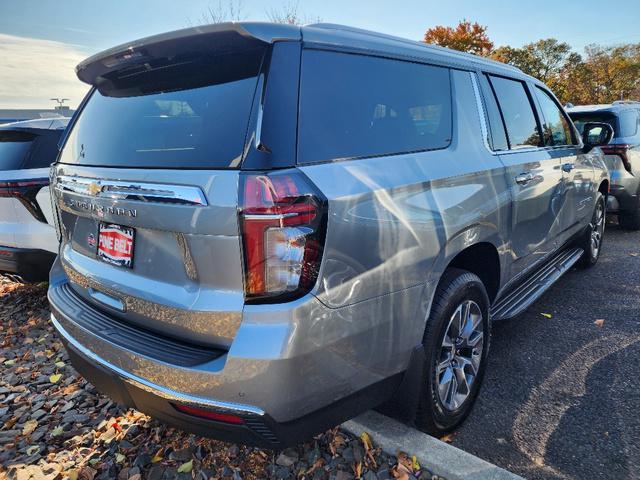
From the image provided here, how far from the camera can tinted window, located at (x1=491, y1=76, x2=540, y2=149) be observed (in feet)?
10.2

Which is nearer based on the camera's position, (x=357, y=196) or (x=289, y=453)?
(x=357, y=196)

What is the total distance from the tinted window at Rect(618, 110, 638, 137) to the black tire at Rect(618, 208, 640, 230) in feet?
3.56

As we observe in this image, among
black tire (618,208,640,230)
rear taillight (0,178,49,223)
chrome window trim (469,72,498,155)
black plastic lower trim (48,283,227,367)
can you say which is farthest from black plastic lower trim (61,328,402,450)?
black tire (618,208,640,230)

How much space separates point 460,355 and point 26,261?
339 cm

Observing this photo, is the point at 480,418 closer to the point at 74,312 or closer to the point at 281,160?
the point at 281,160

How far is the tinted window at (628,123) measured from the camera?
661 cm

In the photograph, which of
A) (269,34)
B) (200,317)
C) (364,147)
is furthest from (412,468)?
(269,34)

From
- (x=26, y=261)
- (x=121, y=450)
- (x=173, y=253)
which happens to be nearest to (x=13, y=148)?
(x=26, y=261)

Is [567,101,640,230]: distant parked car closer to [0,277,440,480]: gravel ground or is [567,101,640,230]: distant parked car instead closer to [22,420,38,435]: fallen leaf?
[0,277,440,480]: gravel ground

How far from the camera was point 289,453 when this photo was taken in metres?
2.29

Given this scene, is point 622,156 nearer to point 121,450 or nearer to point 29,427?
point 121,450

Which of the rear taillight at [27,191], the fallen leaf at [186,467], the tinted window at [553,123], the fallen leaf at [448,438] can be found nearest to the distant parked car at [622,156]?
the tinted window at [553,123]

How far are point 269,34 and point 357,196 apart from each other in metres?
0.66

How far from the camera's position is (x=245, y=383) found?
1615mm
